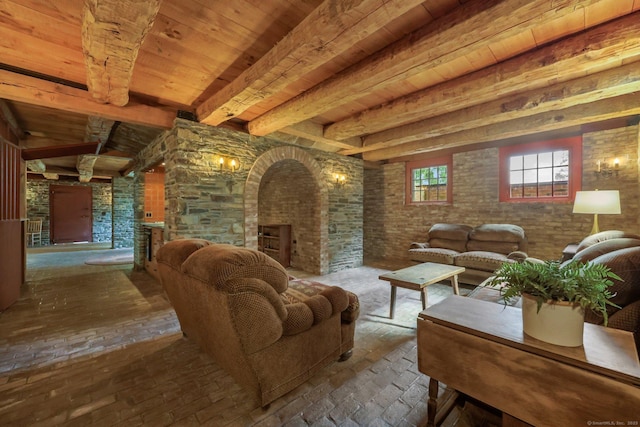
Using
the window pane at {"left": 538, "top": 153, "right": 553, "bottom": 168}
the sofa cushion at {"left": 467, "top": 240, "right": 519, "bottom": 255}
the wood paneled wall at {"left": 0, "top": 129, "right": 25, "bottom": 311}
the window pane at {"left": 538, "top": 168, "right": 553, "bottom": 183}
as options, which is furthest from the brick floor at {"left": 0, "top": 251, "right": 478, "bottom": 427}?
the window pane at {"left": 538, "top": 153, "right": 553, "bottom": 168}

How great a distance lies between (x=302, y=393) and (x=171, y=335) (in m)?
1.65

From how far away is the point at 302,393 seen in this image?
184cm

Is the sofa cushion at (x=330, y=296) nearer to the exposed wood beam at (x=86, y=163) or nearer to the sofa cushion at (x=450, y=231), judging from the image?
the sofa cushion at (x=450, y=231)

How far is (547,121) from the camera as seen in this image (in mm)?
3811

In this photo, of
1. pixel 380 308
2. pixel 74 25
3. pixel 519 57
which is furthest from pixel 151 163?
pixel 519 57

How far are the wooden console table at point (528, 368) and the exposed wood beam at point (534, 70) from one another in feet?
7.00

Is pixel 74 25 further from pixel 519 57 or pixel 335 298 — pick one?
pixel 519 57

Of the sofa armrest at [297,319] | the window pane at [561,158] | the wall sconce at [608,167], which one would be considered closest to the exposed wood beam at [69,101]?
the sofa armrest at [297,319]

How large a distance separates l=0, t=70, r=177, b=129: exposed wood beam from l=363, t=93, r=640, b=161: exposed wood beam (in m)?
4.45

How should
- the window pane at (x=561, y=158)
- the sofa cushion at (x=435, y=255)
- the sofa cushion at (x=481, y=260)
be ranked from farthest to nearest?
the sofa cushion at (x=435, y=255), the window pane at (x=561, y=158), the sofa cushion at (x=481, y=260)

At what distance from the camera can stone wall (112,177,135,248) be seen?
9023mm

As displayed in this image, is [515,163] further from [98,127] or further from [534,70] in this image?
[98,127]

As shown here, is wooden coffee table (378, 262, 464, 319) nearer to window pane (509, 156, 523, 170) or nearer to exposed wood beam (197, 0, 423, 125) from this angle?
exposed wood beam (197, 0, 423, 125)

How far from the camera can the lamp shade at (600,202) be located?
3.47 meters
